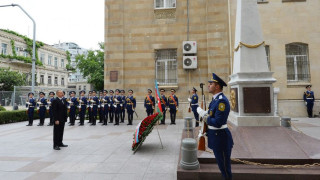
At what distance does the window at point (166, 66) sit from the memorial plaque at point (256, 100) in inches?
297

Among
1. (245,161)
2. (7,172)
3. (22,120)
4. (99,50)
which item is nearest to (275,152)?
(245,161)

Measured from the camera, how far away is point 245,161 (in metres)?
4.37

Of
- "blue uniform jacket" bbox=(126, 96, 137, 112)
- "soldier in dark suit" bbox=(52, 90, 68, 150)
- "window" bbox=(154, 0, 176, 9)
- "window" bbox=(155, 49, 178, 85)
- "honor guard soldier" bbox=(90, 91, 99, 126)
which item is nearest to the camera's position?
"soldier in dark suit" bbox=(52, 90, 68, 150)

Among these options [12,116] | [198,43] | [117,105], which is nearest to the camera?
[117,105]

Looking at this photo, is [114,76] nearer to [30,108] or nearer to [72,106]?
[72,106]

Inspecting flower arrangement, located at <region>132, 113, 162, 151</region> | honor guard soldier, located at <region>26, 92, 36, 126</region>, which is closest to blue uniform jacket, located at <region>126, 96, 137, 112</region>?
flower arrangement, located at <region>132, 113, 162, 151</region>

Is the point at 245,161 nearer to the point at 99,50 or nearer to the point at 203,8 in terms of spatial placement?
the point at 203,8

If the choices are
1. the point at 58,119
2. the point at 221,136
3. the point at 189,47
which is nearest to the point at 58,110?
the point at 58,119

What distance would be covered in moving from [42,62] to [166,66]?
39.4 meters

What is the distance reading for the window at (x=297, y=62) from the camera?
13430 mm

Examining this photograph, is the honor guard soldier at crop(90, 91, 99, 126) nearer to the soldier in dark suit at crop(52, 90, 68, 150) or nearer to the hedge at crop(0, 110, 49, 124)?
the soldier in dark suit at crop(52, 90, 68, 150)

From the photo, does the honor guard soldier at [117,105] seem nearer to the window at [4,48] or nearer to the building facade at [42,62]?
the building facade at [42,62]

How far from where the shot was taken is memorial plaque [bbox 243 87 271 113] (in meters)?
6.55

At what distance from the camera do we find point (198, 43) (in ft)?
44.8
